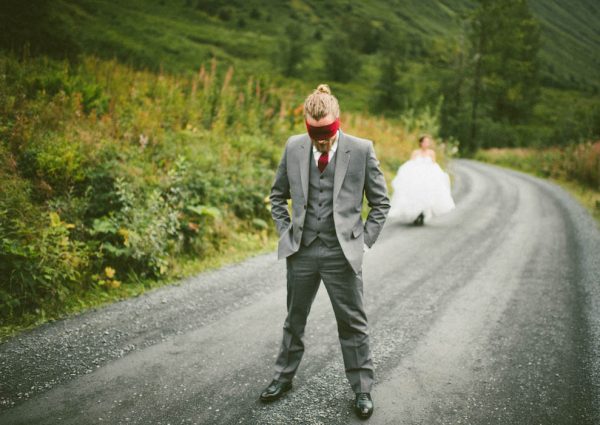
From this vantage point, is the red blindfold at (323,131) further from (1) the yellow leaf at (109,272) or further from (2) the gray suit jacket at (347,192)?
(1) the yellow leaf at (109,272)

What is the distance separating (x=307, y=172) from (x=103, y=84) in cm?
777

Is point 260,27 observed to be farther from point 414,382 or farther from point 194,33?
point 414,382

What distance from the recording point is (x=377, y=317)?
4.91 m

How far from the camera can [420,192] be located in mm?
9930

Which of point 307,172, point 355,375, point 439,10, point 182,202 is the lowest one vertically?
point 355,375

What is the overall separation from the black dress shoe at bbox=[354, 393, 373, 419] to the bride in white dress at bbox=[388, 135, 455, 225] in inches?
280

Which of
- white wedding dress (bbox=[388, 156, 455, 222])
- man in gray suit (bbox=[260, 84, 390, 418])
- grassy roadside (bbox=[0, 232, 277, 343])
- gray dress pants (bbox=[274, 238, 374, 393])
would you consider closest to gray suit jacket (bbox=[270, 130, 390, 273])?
man in gray suit (bbox=[260, 84, 390, 418])

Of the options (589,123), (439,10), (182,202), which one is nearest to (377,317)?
(182,202)

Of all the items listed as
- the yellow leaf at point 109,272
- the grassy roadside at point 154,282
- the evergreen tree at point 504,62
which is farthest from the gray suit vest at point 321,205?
the evergreen tree at point 504,62

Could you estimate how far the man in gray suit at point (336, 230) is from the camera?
3.12 m

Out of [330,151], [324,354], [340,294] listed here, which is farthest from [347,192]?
[324,354]

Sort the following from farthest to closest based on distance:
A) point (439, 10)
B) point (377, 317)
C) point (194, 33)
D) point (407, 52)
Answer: point (439, 10), point (407, 52), point (194, 33), point (377, 317)

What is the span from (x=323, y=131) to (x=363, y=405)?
6.89ft

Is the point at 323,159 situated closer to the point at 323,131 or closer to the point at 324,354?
the point at 323,131
